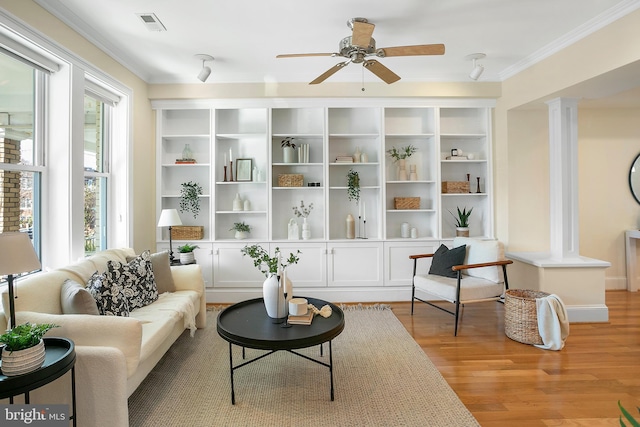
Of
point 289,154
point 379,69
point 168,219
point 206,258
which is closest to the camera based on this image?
point 379,69

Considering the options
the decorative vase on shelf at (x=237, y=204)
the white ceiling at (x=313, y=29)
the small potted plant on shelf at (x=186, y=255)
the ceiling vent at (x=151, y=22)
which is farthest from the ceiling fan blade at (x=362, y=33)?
the small potted plant on shelf at (x=186, y=255)

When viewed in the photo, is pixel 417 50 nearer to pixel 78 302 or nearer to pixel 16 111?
pixel 78 302

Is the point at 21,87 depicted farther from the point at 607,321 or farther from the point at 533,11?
the point at 607,321

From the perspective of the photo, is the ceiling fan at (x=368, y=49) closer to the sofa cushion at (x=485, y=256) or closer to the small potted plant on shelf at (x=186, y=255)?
the sofa cushion at (x=485, y=256)

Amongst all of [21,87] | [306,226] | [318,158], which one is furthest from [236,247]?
[21,87]

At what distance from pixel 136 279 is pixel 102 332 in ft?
3.13

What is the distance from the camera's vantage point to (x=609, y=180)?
4.91 m

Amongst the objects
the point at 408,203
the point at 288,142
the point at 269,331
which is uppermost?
the point at 288,142

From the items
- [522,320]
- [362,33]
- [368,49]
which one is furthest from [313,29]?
[522,320]

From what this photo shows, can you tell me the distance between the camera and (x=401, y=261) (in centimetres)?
450

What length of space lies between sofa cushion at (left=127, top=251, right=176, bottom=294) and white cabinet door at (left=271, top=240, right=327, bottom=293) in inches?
56.0

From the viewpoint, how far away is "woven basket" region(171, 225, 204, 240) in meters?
4.48

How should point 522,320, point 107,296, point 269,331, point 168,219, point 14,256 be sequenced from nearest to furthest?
point 14,256 < point 269,331 < point 107,296 < point 522,320 < point 168,219

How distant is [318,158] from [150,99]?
2.23 meters
